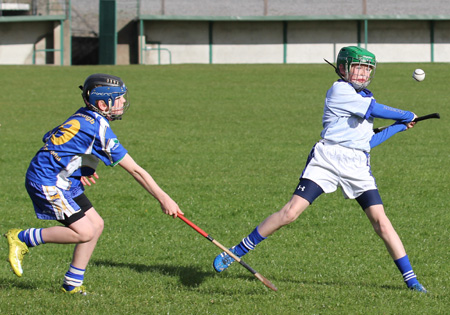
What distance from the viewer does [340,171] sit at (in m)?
6.12

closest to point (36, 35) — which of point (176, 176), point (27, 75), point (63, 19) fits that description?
point (63, 19)

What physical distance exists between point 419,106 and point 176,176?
11.3 meters

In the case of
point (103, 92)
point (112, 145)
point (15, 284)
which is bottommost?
point (15, 284)

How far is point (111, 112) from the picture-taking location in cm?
583

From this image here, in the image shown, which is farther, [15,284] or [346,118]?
[15,284]

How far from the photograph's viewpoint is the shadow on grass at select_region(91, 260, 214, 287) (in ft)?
21.5

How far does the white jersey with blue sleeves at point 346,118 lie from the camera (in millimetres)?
6117

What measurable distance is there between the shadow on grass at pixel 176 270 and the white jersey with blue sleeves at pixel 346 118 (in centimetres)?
170

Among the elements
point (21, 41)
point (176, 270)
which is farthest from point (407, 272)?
point (21, 41)

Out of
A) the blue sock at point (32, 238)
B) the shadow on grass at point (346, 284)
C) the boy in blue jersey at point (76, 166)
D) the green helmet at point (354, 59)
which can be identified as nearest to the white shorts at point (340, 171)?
the green helmet at point (354, 59)

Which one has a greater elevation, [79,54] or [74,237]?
[79,54]

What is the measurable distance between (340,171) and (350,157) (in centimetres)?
15

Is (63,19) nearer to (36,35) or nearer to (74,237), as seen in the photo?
(36,35)

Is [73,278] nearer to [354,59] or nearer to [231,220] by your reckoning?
[354,59]
